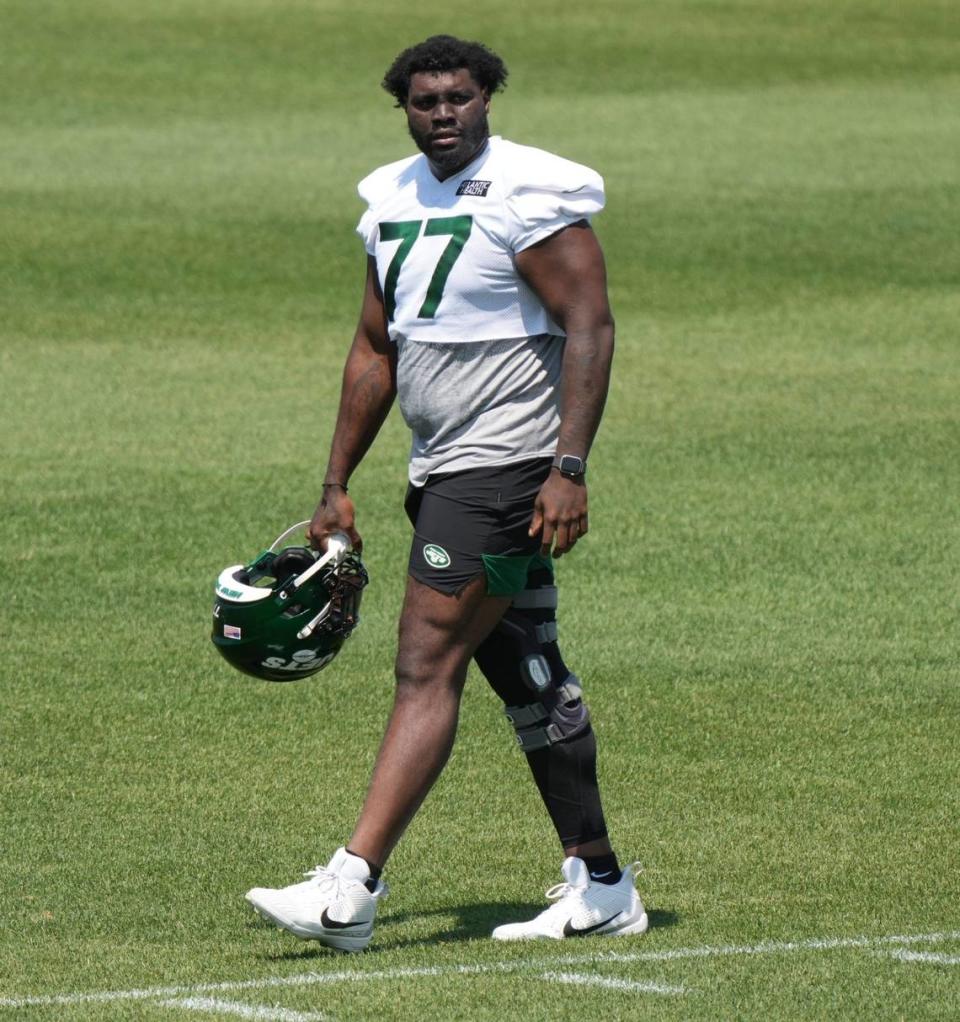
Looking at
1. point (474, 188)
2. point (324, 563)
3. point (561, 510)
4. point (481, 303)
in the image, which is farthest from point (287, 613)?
point (474, 188)

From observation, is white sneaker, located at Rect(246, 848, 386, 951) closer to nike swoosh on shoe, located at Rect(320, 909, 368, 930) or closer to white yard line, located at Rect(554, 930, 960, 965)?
nike swoosh on shoe, located at Rect(320, 909, 368, 930)

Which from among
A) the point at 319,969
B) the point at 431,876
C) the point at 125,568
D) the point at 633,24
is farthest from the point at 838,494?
the point at 633,24

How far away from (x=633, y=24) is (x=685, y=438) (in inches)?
956

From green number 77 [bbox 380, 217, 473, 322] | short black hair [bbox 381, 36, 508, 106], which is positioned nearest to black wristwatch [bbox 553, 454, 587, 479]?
green number 77 [bbox 380, 217, 473, 322]

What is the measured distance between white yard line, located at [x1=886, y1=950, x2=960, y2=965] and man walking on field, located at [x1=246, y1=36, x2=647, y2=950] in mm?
739

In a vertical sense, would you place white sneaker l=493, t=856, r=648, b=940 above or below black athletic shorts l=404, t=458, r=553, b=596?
below

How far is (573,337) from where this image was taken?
6.00 metres

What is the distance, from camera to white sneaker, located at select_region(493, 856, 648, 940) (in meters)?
6.10

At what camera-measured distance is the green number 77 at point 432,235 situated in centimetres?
607

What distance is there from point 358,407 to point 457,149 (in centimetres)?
84

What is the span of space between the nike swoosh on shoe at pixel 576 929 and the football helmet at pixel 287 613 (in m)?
0.98

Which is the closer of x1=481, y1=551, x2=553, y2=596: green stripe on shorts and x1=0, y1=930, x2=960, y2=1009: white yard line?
x1=0, y1=930, x2=960, y2=1009: white yard line

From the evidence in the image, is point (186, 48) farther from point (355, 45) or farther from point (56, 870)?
point (56, 870)

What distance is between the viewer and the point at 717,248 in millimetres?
22766
